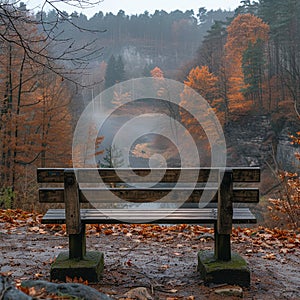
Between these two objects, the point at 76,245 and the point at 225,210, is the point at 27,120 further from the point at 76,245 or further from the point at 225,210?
the point at 225,210

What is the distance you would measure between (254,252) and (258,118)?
108 ft

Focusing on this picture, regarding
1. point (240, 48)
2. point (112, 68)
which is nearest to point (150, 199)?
point (240, 48)

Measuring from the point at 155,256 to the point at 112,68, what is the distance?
6297 centimetres

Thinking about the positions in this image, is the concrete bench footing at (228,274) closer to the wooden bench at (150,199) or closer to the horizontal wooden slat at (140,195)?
the wooden bench at (150,199)

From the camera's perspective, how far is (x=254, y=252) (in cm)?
577

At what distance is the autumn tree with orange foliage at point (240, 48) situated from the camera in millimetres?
37469

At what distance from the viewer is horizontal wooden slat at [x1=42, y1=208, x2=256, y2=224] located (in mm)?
4016

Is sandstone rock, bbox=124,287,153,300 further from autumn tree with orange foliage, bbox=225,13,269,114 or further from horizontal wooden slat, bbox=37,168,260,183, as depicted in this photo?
autumn tree with orange foliage, bbox=225,13,269,114

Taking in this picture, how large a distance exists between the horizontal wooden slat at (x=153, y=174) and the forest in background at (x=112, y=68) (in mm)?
1336

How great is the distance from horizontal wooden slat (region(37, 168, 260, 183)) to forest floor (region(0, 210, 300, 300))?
1143 mm

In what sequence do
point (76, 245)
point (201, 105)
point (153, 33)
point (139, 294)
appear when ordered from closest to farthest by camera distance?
point (139, 294), point (76, 245), point (201, 105), point (153, 33)

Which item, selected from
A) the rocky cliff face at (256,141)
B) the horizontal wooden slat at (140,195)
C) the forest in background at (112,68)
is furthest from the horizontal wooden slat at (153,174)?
the rocky cliff face at (256,141)

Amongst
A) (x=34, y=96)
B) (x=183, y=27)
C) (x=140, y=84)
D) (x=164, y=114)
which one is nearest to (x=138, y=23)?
(x=183, y=27)

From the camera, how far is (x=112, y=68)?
66.1 m
